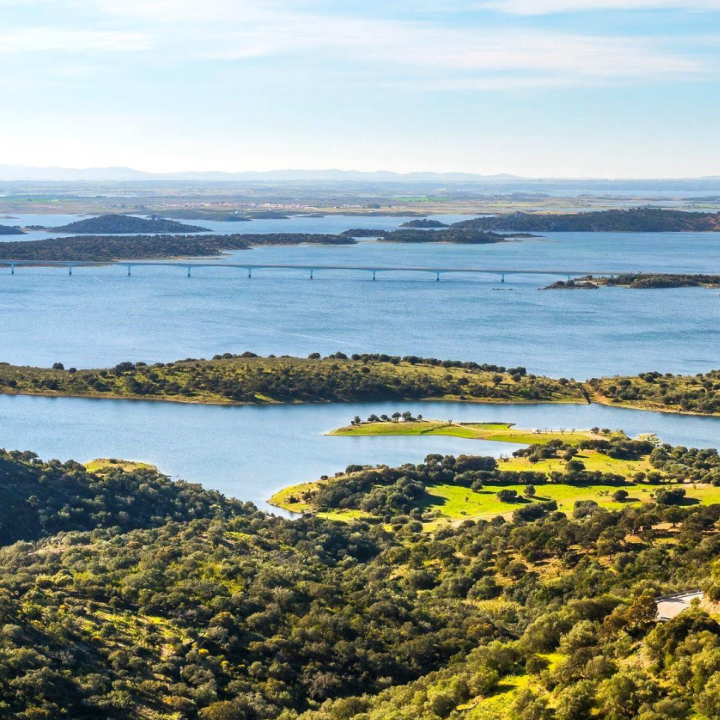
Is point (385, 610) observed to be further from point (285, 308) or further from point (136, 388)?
point (285, 308)

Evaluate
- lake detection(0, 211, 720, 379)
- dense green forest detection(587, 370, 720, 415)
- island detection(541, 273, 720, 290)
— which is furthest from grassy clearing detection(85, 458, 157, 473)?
island detection(541, 273, 720, 290)

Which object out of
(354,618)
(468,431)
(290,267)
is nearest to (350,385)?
(468,431)

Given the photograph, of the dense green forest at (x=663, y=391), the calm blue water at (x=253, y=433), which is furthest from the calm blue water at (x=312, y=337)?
the dense green forest at (x=663, y=391)

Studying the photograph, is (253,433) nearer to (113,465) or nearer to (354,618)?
(113,465)

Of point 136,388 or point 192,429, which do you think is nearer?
point 192,429

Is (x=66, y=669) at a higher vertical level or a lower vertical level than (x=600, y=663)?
lower

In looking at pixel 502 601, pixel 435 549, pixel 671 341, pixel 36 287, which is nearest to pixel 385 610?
pixel 502 601
